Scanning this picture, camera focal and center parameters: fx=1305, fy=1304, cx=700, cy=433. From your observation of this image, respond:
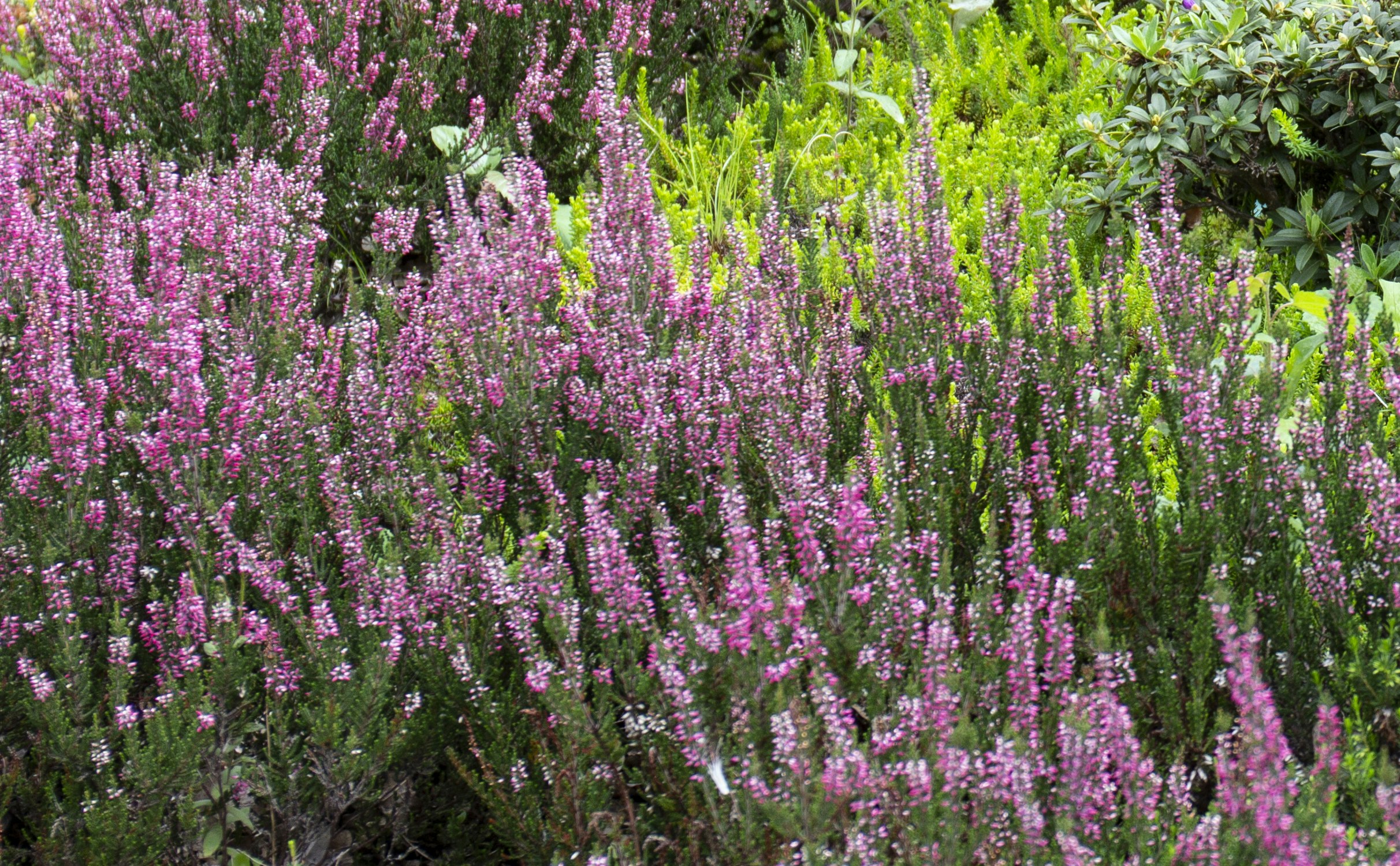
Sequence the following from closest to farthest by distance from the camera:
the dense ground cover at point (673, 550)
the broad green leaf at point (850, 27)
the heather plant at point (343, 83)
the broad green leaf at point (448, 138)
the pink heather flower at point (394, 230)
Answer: the dense ground cover at point (673, 550)
the pink heather flower at point (394, 230)
the heather plant at point (343, 83)
the broad green leaf at point (448, 138)
the broad green leaf at point (850, 27)

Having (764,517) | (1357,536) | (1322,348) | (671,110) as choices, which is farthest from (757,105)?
(1357,536)

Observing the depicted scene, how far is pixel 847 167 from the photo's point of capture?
5141mm

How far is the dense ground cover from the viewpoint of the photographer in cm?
182

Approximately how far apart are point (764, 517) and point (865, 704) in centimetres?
69

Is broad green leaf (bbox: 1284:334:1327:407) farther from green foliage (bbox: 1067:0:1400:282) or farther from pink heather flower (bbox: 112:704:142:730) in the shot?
pink heather flower (bbox: 112:704:142:730)

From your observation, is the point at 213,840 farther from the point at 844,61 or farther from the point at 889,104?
the point at 844,61

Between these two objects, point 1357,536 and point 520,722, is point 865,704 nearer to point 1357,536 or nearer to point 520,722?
point 520,722

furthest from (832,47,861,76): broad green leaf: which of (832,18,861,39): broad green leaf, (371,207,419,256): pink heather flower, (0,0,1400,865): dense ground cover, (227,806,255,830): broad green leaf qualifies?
(227,806,255,830): broad green leaf

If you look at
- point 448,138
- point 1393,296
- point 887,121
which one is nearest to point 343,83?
point 448,138

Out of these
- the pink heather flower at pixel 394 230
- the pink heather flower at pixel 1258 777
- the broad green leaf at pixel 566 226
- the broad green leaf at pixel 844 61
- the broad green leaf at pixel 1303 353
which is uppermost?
the broad green leaf at pixel 844 61

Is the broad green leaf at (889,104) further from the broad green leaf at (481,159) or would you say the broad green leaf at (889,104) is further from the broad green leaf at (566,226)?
the broad green leaf at (481,159)

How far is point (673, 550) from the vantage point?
96.4 inches

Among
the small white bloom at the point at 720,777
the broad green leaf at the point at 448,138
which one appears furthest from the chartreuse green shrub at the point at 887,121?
the small white bloom at the point at 720,777

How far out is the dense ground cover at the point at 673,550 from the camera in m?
1.82
